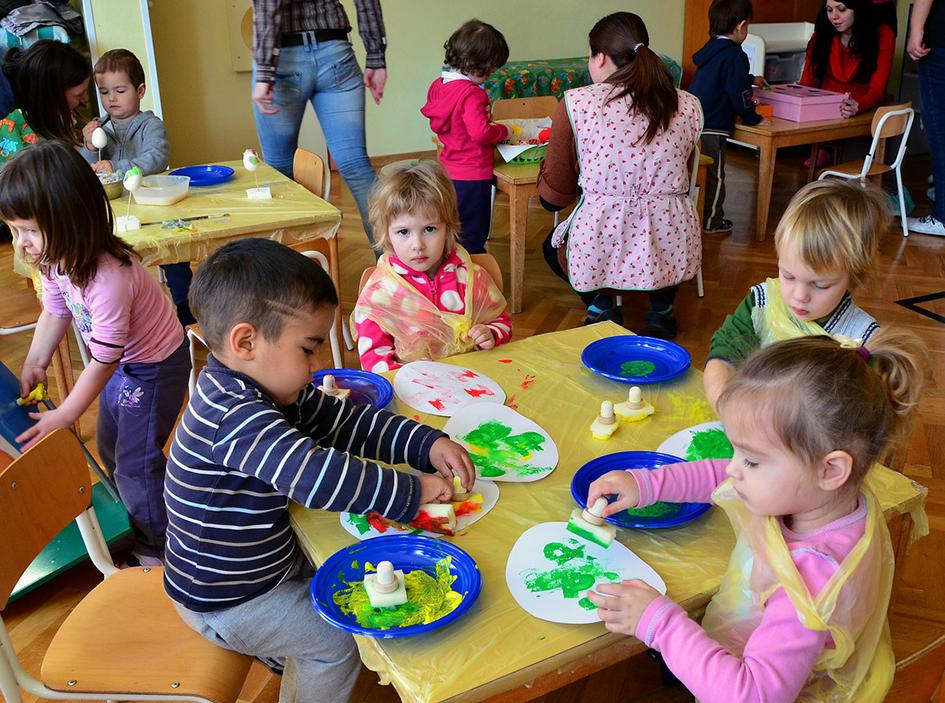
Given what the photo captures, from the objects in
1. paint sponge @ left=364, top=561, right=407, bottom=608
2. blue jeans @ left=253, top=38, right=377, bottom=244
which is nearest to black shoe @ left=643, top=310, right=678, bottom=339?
blue jeans @ left=253, top=38, right=377, bottom=244

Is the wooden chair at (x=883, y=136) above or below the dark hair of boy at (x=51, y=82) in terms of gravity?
below

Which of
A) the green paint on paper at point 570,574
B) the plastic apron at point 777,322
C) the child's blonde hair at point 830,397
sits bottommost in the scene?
the green paint on paper at point 570,574

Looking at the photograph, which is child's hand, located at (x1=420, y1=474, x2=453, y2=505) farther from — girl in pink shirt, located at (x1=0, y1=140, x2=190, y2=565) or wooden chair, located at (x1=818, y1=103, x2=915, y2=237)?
wooden chair, located at (x1=818, y1=103, x2=915, y2=237)

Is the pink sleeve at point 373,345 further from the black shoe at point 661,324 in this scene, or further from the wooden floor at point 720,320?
the black shoe at point 661,324

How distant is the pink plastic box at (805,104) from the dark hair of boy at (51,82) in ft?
11.6

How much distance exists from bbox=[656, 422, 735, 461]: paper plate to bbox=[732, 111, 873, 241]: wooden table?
11.4 ft

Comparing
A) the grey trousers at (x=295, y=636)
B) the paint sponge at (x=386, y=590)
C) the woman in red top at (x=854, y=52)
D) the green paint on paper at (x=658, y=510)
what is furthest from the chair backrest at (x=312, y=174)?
the woman in red top at (x=854, y=52)

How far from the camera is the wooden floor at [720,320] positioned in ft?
6.23

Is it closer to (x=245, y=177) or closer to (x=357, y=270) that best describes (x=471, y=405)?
(x=245, y=177)

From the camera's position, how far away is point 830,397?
101 centimetres

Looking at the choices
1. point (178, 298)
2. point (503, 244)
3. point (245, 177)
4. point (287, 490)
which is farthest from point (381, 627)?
point (503, 244)

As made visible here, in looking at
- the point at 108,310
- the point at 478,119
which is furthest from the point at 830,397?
the point at 478,119

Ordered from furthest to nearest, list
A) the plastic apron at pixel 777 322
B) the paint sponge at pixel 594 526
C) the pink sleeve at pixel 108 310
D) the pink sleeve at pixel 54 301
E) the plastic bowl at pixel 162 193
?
the plastic bowl at pixel 162 193
the pink sleeve at pixel 54 301
the pink sleeve at pixel 108 310
the plastic apron at pixel 777 322
the paint sponge at pixel 594 526

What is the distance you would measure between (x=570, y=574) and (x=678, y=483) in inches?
9.6
